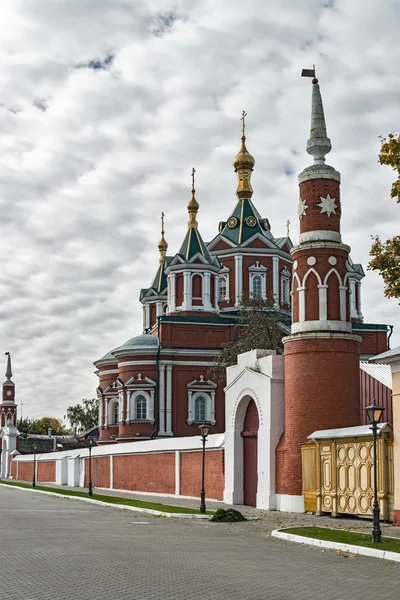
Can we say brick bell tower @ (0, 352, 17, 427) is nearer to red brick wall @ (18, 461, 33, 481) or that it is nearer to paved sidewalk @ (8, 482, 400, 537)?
red brick wall @ (18, 461, 33, 481)

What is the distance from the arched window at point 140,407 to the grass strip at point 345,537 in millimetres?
32292

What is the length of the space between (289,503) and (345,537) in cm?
880

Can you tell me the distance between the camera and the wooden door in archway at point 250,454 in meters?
26.9

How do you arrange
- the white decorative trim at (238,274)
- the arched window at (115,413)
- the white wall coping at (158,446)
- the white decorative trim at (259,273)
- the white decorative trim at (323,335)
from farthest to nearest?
the arched window at (115,413)
the white decorative trim at (259,273)
the white decorative trim at (238,274)
the white wall coping at (158,446)
the white decorative trim at (323,335)

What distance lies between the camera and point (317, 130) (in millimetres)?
26375

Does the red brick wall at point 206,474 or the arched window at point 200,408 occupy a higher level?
the arched window at point 200,408

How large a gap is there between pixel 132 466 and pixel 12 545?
25.4 meters

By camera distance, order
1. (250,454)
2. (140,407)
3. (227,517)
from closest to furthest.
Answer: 1. (227,517)
2. (250,454)
3. (140,407)

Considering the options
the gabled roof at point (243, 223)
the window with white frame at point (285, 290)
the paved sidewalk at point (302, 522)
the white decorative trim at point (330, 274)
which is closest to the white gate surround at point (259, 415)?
the paved sidewalk at point (302, 522)

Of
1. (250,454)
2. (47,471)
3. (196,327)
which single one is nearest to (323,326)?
(250,454)

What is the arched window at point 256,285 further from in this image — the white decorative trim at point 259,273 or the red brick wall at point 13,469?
the red brick wall at point 13,469

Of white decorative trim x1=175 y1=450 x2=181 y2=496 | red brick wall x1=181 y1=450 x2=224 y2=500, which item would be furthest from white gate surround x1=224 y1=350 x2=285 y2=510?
white decorative trim x1=175 y1=450 x2=181 y2=496

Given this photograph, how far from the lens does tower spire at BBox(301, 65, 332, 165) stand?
26.0 m

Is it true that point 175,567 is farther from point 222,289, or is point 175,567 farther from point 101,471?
point 222,289
